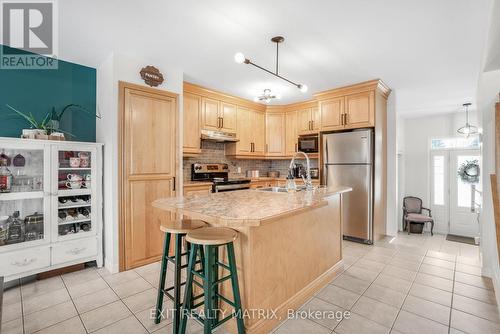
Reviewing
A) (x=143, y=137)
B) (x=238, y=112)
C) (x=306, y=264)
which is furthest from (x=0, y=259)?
(x=238, y=112)

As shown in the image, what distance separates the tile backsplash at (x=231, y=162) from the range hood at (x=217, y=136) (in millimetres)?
393

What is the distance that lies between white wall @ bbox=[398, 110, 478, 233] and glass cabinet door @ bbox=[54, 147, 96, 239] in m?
6.80

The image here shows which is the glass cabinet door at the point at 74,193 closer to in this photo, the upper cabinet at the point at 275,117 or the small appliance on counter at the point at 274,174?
the upper cabinet at the point at 275,117

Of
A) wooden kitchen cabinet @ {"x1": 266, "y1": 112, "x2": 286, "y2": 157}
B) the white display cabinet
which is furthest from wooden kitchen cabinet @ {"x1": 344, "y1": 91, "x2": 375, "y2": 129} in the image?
the white display cabinet

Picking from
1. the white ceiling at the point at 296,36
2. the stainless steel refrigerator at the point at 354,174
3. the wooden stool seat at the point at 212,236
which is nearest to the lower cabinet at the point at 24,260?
the wooden stool seat at the point at 212,236

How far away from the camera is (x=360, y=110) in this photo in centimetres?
399

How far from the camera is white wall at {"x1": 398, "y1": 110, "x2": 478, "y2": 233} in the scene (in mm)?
6176

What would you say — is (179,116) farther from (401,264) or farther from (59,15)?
(401,264)

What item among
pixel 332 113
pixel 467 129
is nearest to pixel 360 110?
pixel 332 113

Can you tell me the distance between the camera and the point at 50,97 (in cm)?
296

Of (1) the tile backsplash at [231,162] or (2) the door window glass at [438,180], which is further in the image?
(2) the door window glass at [438,180]

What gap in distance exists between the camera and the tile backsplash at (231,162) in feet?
14.6

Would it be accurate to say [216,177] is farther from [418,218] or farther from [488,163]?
[418,218]

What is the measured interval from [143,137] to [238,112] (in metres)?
2.20
